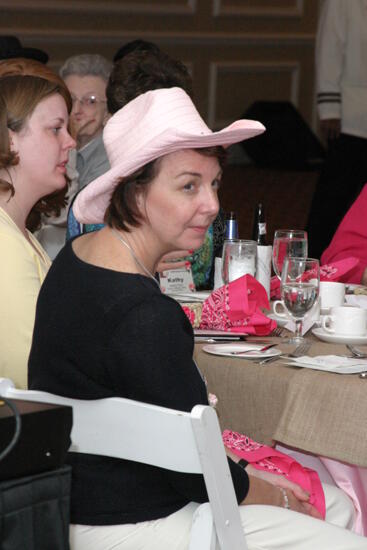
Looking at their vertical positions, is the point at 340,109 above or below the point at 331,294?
above

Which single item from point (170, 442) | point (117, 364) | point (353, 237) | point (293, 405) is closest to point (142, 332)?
point (117, 364)

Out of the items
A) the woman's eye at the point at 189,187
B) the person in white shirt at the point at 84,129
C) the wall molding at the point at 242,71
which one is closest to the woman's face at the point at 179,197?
the woman's eye at the point at 189,187

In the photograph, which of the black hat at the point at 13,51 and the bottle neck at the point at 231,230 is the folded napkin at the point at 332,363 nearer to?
the bottle neck at the point at 231,230

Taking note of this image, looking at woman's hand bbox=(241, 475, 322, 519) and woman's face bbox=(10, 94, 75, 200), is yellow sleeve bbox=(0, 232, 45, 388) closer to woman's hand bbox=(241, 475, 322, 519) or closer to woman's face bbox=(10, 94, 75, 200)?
woman's face bbox=(10, 94, 75, 200)

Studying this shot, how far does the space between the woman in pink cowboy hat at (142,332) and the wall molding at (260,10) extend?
8.44 m

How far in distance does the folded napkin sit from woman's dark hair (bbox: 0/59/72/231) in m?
0.96

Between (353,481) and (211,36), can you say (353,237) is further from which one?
(211,36)

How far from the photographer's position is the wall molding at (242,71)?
10406 mm

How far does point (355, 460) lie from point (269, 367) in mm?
281

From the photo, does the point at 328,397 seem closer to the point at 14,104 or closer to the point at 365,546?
the point at 365,546

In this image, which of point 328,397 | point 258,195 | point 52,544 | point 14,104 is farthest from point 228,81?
point 52,544

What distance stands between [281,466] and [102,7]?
7.72 m

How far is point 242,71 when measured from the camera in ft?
35.2

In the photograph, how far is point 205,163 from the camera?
1940 millimetres
